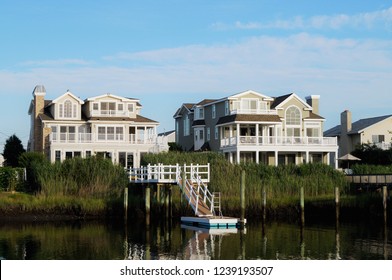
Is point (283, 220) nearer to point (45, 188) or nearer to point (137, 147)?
point (45, 188)

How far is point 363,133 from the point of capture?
7219 centimetres

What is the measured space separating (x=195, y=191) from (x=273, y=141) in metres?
19.2

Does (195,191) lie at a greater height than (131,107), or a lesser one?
lesser

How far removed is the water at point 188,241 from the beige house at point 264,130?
1892 centimetres

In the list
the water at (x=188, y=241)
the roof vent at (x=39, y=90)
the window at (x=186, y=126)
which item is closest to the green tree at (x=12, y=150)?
the roof vent at (x=39, y=90)

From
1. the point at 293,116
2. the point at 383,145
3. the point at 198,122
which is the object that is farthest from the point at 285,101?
the point at 383,145

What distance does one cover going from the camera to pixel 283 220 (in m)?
45.7

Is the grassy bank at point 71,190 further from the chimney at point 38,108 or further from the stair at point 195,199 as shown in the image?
the chimney at point 38,108

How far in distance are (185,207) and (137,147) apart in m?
19.4

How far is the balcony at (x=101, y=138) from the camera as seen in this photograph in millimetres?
62656

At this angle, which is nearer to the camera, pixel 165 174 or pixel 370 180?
pixel 165 174

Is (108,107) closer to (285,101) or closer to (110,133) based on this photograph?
(110,133)
